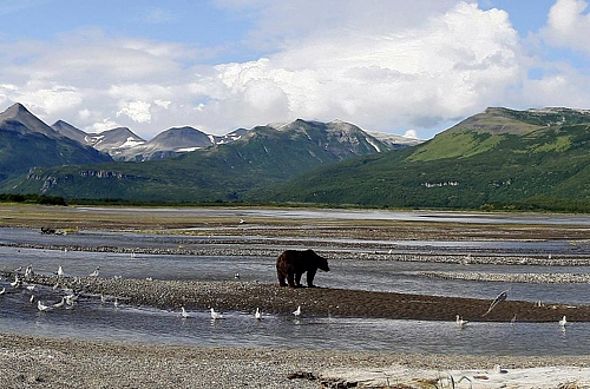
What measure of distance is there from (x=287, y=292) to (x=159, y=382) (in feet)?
54.4

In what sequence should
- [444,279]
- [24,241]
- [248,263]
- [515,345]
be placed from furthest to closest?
[24,241]
[248,263]
[444,279]
[515,345]

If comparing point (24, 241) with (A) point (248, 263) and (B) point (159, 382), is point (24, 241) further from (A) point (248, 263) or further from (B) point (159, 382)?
(B) point (159, 382)

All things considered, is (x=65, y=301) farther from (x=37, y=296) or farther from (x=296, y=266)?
(x=296, y=266)

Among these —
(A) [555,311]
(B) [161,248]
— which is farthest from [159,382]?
(B) [161,248]

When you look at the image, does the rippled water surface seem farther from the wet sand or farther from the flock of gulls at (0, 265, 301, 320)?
the wet sand

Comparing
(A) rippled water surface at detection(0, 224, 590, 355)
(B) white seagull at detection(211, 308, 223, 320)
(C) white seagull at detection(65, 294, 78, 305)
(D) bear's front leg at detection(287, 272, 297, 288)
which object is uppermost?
(D) bear's front leg at detection(287, 272, 297, 288)

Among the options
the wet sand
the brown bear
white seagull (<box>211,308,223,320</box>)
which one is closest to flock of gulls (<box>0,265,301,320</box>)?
white seagull (<box>211,308,223,320</box>)

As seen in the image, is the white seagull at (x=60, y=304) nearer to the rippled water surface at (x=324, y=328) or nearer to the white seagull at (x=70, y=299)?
the white seagull at (x=70, y=299)

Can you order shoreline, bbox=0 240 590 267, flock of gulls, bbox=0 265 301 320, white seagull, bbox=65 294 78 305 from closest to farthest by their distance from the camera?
flock of gulls, bbox=0 265 301 320 → white seagull, bbox=65 294 78 305 → shoreline, bbox=0 240 590 267

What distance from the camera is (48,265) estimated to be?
42.7 m

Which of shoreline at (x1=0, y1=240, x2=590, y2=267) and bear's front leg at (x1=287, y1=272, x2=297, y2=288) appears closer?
bear's front leg at (x1=287, y1=272, x2=297, y2=288)

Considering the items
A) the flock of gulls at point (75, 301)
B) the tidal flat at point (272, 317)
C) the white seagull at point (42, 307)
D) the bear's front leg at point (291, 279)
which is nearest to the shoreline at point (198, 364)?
the tidal flat at point (272, 317)

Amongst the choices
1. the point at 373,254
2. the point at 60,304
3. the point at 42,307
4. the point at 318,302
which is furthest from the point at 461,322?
the point at 373,254

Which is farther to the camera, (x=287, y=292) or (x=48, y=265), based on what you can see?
(x=48, y=265)
